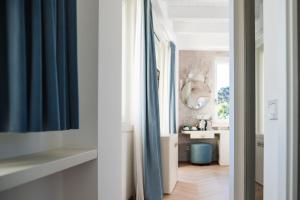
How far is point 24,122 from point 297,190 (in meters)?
1.16

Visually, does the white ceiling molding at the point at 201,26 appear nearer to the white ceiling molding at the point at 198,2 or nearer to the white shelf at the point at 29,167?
the white ceiling molding at the point at 198,2

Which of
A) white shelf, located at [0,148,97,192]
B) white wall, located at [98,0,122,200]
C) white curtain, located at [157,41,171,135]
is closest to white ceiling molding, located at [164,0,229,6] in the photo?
white curtain, located at [157,41,171,135]

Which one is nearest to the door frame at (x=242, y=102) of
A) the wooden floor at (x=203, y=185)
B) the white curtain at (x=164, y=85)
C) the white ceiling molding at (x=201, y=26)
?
the wooden floor at (x=203, y=185)

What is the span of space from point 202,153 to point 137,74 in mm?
3485

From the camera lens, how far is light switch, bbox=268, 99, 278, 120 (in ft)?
4.59

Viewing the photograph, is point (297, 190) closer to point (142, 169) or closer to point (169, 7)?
point (142, 169)

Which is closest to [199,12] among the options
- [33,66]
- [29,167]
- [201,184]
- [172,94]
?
[172,94]

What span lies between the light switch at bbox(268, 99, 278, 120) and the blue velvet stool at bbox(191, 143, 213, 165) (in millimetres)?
4883

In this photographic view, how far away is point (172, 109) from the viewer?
5480 millimetres

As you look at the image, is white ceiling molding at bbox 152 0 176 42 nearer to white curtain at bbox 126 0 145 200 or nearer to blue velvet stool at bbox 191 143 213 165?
white curtain at bbox 126 0 145 200

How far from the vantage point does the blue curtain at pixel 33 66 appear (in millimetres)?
925

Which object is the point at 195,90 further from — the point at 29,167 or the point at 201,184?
the point at 29,167

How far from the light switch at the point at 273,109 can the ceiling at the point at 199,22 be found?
10.8ft

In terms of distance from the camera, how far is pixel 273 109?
143 cm
